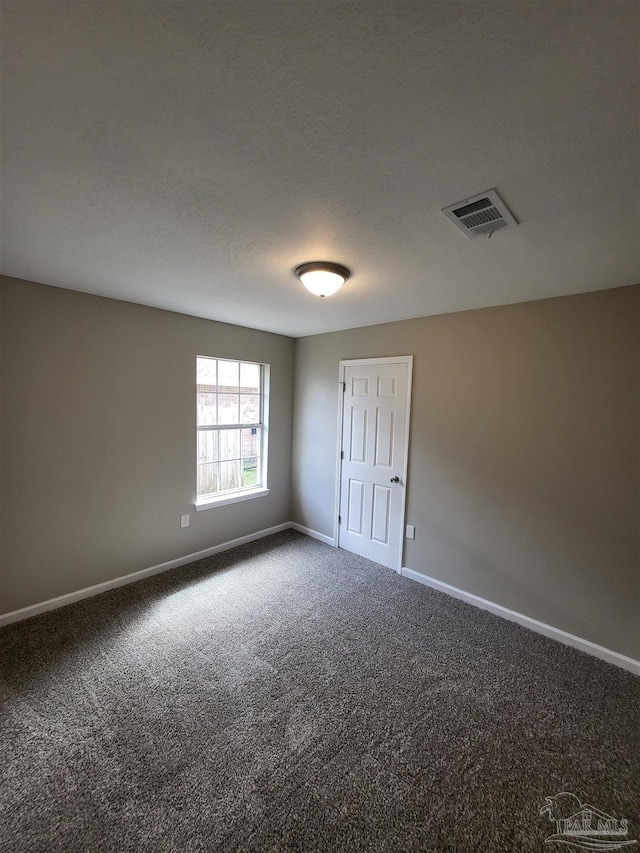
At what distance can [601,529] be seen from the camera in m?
2.26

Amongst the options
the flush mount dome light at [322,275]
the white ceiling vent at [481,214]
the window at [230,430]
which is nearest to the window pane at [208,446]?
the window at [230,430]

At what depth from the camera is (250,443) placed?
402cm

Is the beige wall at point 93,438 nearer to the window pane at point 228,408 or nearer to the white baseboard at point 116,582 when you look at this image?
the white baseboard at point 116,582

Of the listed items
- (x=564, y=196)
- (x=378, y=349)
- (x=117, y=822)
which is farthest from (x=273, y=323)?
(x=117, y=822)

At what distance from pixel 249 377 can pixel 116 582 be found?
7.96 ft

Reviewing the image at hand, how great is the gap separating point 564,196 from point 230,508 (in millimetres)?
3625

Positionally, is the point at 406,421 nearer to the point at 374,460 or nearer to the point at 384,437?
the point at 384,437

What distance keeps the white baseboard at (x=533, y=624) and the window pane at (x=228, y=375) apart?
105 inches

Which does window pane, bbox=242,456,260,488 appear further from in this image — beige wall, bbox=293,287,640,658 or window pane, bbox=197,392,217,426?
beige wall, bbox=293,287,640,658

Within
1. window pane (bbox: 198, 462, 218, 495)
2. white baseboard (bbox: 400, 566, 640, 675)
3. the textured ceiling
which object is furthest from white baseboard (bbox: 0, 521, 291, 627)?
the textured ceiling

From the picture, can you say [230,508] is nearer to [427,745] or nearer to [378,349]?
[378,349]

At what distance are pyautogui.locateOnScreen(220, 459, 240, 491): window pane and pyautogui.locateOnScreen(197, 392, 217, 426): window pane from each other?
528 millimetres

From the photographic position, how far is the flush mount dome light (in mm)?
1881

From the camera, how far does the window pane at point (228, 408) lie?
369cm
